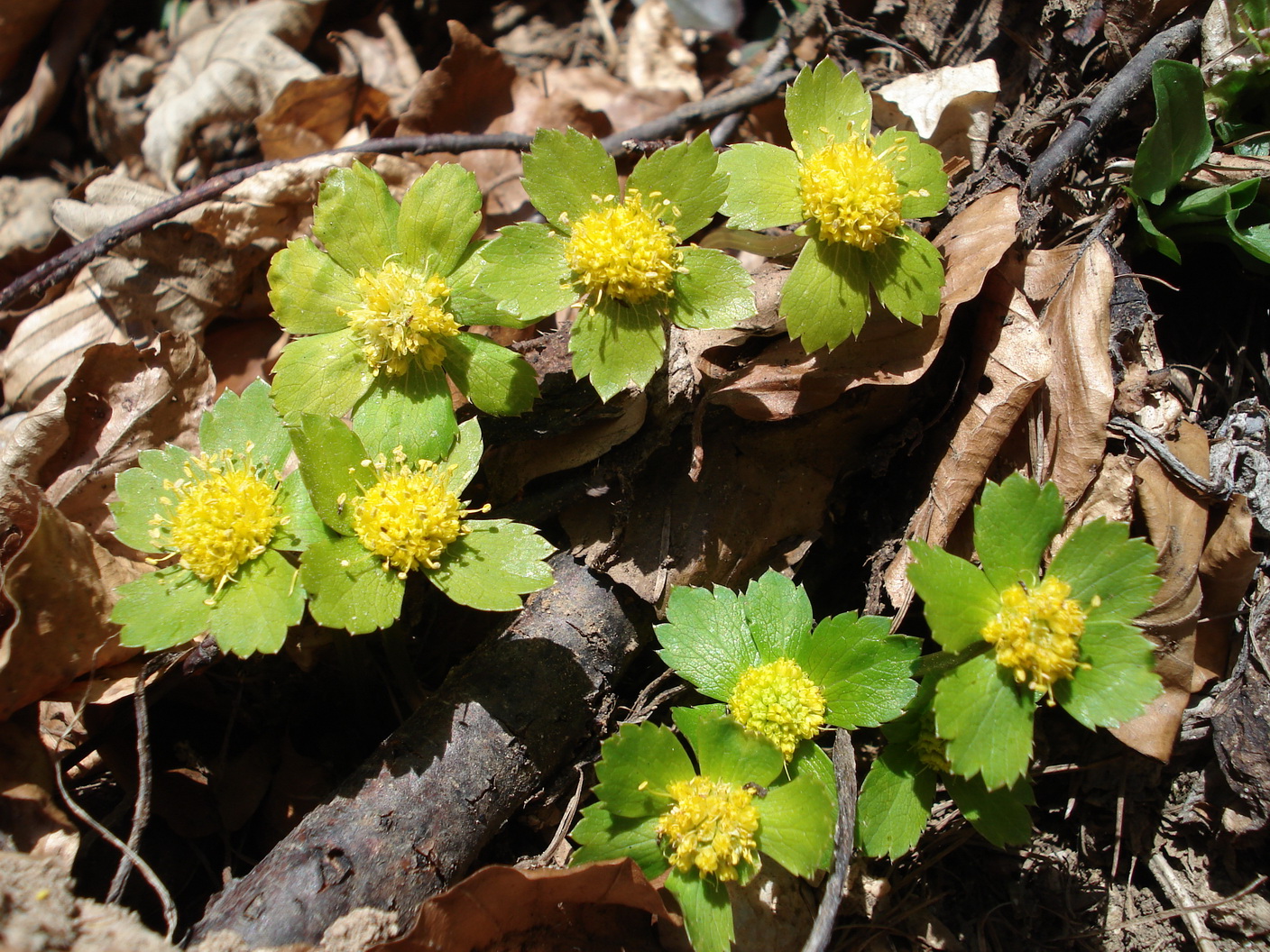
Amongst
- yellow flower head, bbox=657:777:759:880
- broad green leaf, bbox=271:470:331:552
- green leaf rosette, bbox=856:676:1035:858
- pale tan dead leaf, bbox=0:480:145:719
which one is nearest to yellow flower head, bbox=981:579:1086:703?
green leaf rosette, bbox=856:676:1035:858

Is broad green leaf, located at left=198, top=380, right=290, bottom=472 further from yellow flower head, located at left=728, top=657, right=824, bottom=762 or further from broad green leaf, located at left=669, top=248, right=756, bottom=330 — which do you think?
yellow flower head, located at left=728, top=657, right=824, bottom=762

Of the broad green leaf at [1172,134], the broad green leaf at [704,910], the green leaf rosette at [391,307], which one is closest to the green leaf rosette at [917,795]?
the broad green leaf at [704,910]

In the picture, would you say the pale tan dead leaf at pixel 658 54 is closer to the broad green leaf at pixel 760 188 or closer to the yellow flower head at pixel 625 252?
the broad green leaf at pixel 760 188

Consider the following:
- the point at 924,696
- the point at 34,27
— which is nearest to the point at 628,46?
the point at 34,27

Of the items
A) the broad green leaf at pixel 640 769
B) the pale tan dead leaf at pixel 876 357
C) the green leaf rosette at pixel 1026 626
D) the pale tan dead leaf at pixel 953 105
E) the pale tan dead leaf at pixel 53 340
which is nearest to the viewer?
the green leaf rosette at pixel 1026 626

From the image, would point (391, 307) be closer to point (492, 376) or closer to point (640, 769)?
point (492, 376)

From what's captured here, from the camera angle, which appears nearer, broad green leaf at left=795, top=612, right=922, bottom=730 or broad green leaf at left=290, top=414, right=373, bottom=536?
broad green leaf at left=290, top=414, right=373, bottom=536

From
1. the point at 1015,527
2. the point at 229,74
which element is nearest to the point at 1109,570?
the point at 1015,527
